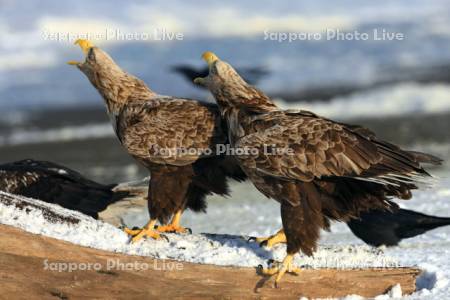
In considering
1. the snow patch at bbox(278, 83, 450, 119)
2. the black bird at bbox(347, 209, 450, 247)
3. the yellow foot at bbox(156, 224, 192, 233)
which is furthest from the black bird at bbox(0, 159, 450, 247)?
the snow patch at bbox(278, 83, 450, 119)

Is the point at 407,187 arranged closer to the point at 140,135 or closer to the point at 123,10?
the point at 140,135

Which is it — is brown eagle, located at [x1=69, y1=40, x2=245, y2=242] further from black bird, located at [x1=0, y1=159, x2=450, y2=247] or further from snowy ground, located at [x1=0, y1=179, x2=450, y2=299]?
black bird, located at [x1=0, y1=159, x2=450, y2=247]

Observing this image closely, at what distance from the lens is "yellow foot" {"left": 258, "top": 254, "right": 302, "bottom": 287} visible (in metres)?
4.55

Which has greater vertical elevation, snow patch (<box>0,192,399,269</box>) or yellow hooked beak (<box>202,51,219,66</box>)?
yellow hooked beak (<box>202,51,219,66</box>)

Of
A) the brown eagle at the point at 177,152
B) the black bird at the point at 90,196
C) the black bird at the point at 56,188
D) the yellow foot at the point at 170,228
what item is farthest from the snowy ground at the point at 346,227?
the yellow foot at the point at 170,228

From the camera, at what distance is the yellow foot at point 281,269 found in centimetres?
455

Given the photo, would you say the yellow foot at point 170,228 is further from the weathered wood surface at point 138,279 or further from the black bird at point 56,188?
the weathered wood surface at point 138,279

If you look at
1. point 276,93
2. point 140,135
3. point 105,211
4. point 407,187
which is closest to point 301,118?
point 407,187

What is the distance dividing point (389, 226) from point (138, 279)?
8.53 feet

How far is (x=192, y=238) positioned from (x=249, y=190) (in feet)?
16.4

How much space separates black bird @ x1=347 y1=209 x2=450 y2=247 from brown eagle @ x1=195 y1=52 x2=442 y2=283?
1.41 meters

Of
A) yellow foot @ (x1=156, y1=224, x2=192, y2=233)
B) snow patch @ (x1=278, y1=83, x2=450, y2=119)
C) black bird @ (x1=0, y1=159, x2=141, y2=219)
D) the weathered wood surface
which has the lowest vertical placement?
the weathered wood surface

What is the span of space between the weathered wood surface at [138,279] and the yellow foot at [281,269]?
36 mm

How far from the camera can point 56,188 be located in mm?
6836
